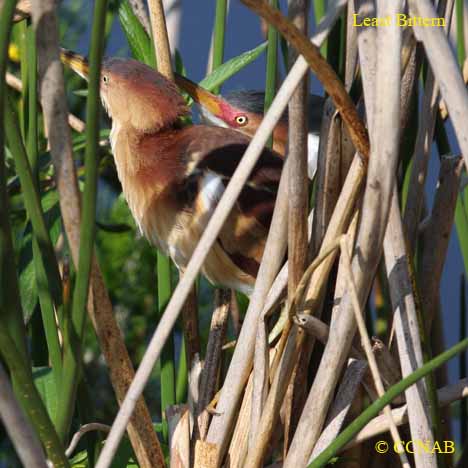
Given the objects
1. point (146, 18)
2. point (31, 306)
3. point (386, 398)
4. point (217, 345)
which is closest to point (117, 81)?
point (146, 18)

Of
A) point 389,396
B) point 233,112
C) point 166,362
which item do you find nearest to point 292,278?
point 389,396

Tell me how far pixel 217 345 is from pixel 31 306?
247 mm

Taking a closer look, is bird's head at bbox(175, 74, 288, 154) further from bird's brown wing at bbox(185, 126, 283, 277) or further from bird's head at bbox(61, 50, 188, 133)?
bird's brown wing at bbox(185, 126, 283, 277)

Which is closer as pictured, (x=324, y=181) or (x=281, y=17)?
(x=281, y=17)

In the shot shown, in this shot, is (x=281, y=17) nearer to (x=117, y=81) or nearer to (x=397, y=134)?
(x=397, y=134)

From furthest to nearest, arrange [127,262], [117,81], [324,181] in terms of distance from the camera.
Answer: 1. [127,262]
2. [117,81]
3. [324,181]

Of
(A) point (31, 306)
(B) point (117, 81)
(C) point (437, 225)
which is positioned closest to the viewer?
(C) point (437, 225)

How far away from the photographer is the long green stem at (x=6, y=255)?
1.66 feet

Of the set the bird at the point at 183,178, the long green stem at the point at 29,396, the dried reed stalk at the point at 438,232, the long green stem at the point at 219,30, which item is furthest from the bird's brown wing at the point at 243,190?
the long green stem at the point at 29,396

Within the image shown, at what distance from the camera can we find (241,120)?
1.44 meters

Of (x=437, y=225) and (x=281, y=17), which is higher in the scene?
(x=281, y=17)

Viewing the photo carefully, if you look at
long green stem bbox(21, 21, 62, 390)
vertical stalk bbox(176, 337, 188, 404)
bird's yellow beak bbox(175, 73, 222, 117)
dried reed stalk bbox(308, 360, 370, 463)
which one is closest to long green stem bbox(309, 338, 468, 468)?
dried reed stalk bbox(308, 360, 370, 463)

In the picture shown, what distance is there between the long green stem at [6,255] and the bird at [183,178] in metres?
0.39

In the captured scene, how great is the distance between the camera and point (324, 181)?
68cm
